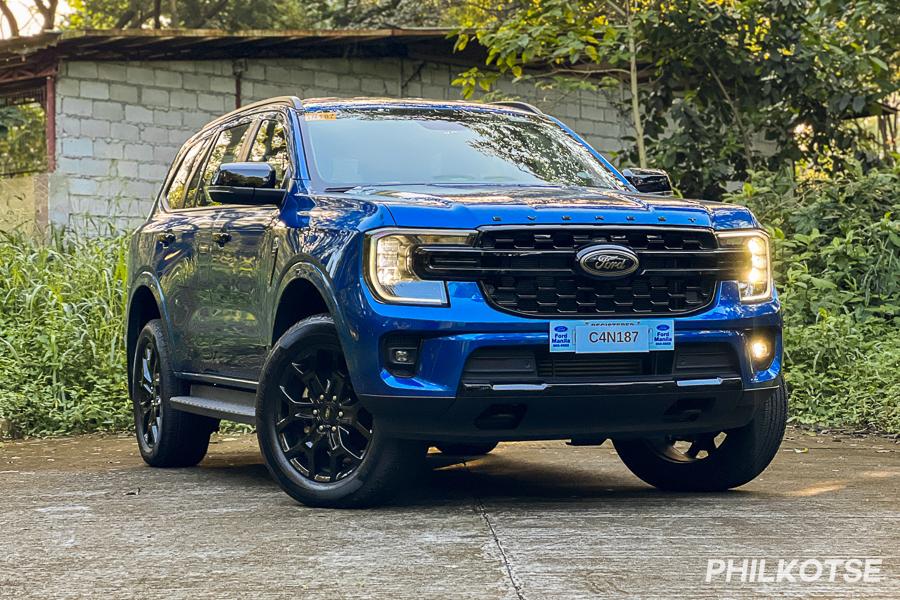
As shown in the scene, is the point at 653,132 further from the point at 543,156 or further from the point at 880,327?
the point at 543,156

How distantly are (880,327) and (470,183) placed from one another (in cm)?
644

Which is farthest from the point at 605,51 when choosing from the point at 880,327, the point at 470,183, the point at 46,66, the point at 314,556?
the point at 314,556

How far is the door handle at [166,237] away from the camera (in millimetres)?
8094

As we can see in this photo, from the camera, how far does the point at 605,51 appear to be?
1642 centimetres

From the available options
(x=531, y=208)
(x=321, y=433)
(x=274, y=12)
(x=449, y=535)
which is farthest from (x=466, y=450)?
(x=274, y=12)

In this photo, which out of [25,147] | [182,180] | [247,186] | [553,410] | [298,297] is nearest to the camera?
[553,410]

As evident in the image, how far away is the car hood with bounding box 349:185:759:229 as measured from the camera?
5.77m

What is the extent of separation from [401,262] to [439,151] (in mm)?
1516

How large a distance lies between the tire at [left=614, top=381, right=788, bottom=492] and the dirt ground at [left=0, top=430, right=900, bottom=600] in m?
0.12

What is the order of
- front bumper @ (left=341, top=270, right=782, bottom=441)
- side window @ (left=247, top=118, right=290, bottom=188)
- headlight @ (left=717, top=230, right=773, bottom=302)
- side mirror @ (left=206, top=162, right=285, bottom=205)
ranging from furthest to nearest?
side window @ (left=247, top=118, right=290, bottom=188), side mirror @ (left=206, top=162, right=285, bottom=205), headlight @ (left=717, top=230, right=773, bottom=302), front bumper @ (left=341, top=270, right=782, bottom=441)

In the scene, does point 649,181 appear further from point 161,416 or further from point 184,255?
point 161,416

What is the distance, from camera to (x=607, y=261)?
5824mm

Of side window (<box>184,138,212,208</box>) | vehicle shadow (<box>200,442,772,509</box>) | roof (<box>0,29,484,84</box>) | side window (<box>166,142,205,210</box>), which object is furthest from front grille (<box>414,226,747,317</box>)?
roof (<box>0,29,484,84</box>)

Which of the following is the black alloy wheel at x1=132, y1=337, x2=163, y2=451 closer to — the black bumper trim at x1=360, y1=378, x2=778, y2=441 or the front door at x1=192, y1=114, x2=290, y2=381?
the front door at x1=192, y1=114, x2=290, y2=381
